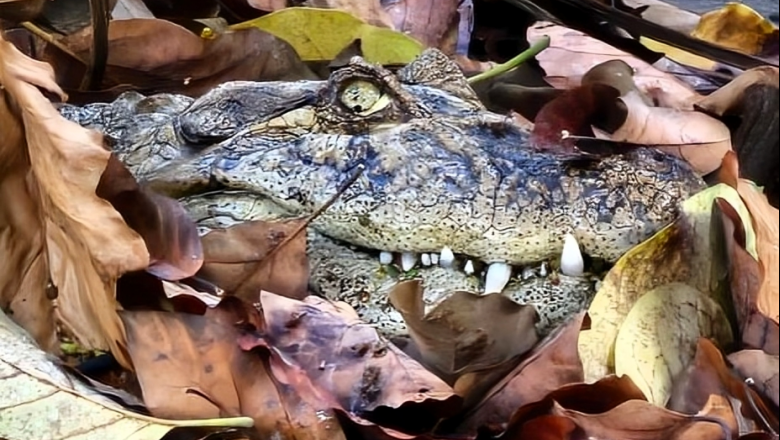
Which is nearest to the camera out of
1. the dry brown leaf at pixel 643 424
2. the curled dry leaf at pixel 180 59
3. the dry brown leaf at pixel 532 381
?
the dry brown leaf at pixel 643 424

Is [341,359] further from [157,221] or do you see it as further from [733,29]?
[733,29]

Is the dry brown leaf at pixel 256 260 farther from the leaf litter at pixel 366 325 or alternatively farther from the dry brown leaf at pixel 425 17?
the dry brown leaf at pixel 425 17

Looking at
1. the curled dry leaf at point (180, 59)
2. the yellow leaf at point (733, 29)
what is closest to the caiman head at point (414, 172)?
the curled dry leaf at point (180, 59)

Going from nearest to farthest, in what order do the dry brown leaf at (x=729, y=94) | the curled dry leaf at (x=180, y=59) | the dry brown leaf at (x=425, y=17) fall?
1. the dry brown leaf at (x=729, y=94)
2. the curled dry leaf at (x=180, y=59)
3. the dry brown leaf at (x=425, y=17)

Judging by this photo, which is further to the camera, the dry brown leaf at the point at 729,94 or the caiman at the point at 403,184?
the dry brown leaf at the point at 729,94

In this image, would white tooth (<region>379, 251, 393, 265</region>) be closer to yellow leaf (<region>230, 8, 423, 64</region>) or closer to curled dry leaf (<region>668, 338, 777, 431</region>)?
curled dry leaf (<region>668, 338, 777, 431</region>)

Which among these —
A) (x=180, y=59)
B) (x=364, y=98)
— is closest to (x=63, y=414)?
(x=364, y=98)

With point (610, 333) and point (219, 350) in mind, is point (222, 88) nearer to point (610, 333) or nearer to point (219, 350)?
point (219, 350)
